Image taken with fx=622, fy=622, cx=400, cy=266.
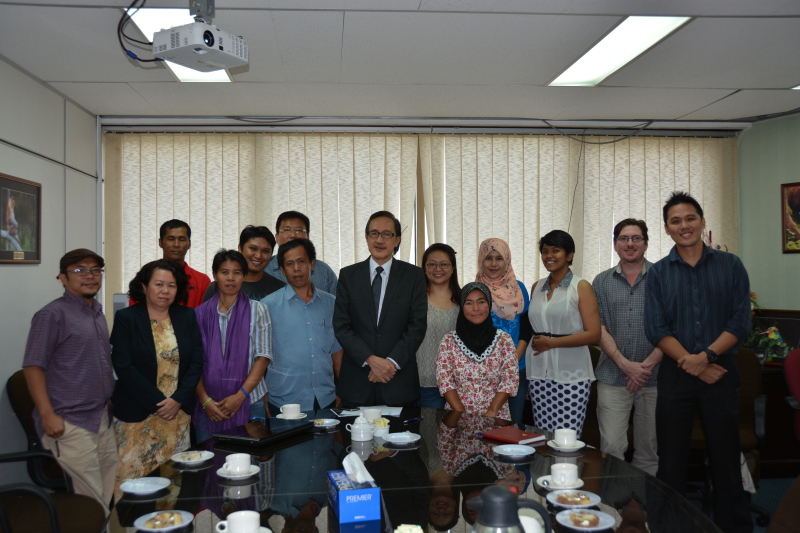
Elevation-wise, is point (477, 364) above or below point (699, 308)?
below

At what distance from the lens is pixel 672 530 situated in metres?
1.45

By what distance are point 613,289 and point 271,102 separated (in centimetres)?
307

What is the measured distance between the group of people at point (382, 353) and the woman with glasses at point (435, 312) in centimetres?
1

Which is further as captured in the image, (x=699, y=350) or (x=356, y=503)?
(x=699, y=350)

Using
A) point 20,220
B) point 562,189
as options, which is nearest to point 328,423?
point 20,220

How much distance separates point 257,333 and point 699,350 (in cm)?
217

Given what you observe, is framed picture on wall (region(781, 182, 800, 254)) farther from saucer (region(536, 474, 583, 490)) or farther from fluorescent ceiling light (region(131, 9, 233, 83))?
fluorescent ceiling light (region(131, 9, 233, 83))

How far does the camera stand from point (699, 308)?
9.96 feet

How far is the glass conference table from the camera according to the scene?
1.53 meters

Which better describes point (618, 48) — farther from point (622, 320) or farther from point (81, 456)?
point (81, 456)

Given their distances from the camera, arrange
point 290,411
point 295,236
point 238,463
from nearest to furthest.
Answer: point 238,463 → point 290,411 → point 295,236

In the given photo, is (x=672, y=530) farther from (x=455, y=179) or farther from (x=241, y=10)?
(x=455, y=179)

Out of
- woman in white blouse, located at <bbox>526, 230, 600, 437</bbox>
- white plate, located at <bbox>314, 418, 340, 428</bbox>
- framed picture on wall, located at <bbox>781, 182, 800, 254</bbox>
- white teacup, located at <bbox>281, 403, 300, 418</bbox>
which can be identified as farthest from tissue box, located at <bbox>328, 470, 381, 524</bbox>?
framed picture on wall, located at <bbox>781, 182, 800, 254</bbox>

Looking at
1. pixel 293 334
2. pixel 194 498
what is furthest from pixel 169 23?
pixel 194 498
